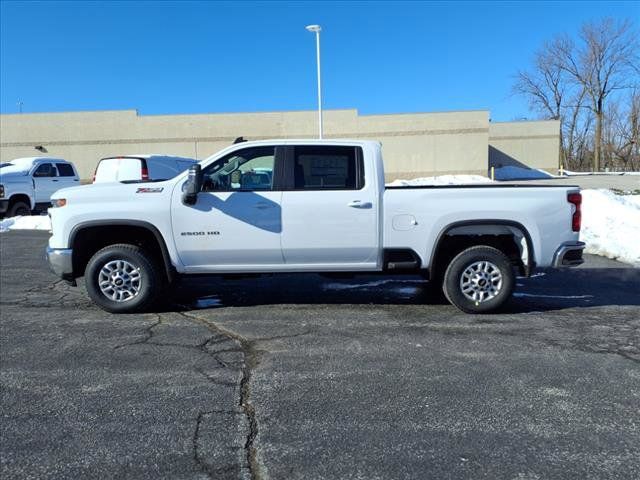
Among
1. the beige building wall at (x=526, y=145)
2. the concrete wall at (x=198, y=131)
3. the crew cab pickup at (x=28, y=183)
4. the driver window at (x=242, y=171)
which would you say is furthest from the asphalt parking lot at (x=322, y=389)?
the beige building wall at (x=526, y=145)

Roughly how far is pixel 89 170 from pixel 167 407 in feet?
132

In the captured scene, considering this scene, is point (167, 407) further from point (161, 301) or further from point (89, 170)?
point (89, 170)

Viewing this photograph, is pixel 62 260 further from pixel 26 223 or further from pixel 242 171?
pixel 26 223

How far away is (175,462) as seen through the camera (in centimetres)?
291

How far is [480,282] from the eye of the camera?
584 cm

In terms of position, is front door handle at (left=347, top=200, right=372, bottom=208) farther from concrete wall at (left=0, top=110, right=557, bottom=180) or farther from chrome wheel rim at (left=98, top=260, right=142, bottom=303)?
concrete wall at (left=0, top=110, right=557, bottom=180)

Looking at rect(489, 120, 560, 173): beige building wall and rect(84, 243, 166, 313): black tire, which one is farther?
rect(489, 120, 560, 173): beige building wall

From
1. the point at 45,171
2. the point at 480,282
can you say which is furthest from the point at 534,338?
the point at 45,171

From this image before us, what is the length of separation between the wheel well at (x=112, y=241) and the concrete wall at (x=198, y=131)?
33707mm

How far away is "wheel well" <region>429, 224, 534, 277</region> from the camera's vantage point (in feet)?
19.0

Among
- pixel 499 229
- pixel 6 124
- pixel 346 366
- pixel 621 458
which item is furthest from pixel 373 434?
pixel 6 124

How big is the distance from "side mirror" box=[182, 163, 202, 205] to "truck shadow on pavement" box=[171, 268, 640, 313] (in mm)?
1151

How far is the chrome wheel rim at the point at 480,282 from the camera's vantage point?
5832 millimetres

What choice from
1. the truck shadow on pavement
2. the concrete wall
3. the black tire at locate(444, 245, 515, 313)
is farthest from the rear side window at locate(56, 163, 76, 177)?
the concrete wall
